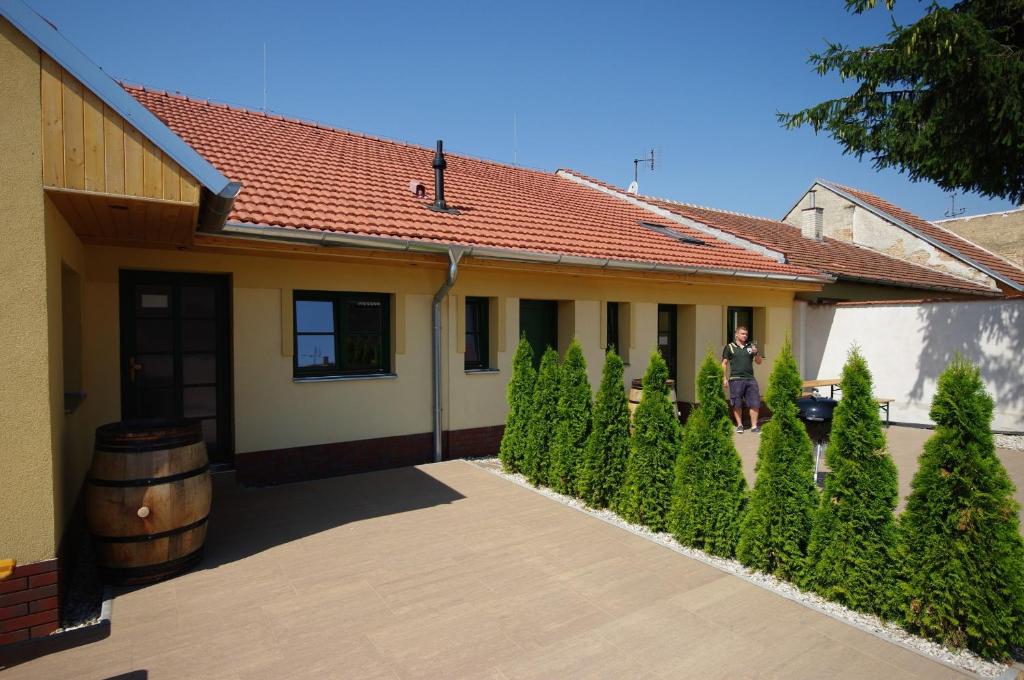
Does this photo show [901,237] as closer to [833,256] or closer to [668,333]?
[833,256]

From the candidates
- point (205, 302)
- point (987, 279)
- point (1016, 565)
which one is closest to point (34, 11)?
point (205, 302)

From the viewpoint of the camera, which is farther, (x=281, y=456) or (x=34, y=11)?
(x=281, y=456)

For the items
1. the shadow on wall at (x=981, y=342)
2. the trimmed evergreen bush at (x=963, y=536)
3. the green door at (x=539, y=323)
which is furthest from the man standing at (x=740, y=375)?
the trimmed evergreen bush at (x=963, y=536)

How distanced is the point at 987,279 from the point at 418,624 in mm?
20649

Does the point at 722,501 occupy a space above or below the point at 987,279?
below

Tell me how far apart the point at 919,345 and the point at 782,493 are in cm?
969

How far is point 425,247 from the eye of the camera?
757cm

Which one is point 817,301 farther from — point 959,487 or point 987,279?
point 959,487

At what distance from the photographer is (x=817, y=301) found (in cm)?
1404

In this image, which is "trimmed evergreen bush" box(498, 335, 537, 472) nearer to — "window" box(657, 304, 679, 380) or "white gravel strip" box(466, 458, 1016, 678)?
"white gravel strip" box(466, 458, 1016, 678)

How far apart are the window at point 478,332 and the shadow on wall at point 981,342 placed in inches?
334

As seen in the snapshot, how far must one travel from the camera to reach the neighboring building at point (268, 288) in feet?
11.9

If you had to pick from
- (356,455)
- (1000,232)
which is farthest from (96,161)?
(1000,232)

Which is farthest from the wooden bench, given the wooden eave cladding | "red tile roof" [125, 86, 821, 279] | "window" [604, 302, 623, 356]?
the wooden eave cladding
